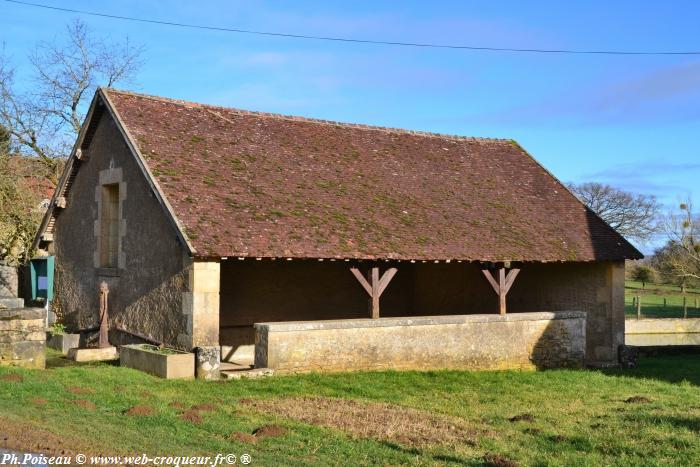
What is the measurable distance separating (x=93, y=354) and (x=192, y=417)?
6.11m

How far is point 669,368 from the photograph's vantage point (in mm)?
16578

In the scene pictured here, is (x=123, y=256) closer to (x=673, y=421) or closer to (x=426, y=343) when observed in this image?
(x=426, y=343)

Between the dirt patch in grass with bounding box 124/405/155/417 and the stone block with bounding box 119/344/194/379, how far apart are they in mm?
3139

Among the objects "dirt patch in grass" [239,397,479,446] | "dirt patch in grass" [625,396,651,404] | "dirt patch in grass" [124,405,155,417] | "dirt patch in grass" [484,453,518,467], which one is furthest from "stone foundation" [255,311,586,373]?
"dirt patch in grass" [484,453,518,467]

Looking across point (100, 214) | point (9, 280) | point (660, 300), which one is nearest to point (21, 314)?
point (100, 214)

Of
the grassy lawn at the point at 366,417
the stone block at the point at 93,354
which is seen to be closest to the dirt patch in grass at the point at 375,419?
the grassy lawn at the point at 366,417

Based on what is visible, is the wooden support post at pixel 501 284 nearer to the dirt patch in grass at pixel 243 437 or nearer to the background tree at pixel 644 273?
the dirt patch in grass at pixel 243 437

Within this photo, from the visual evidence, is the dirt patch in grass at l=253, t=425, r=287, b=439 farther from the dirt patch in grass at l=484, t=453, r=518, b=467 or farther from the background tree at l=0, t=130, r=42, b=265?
the background tree at l=0, t=130, r=42, b=265

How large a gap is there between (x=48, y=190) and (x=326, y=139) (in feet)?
35.5

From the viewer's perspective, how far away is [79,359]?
13656 mm

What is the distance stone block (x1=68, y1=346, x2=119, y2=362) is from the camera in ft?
45.0

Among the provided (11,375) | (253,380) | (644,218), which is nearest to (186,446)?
(11,375)

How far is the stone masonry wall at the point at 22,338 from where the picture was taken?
11219 mm

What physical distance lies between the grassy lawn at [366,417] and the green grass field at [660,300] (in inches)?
736
